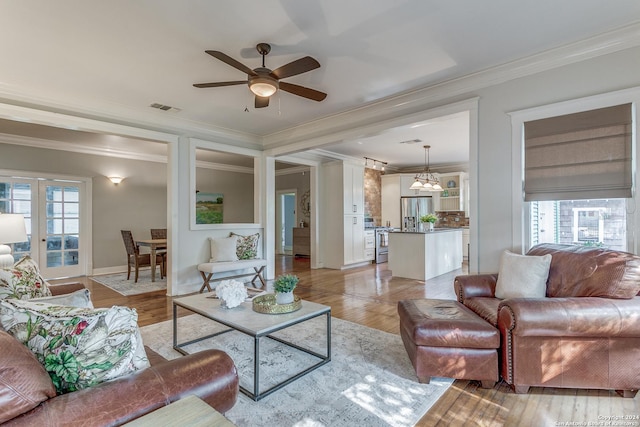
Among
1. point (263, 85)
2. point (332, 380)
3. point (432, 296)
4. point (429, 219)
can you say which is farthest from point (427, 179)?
point (332, 380)

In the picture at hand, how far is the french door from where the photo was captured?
18.6 feet

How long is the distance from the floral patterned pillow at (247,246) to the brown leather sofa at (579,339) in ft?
13.6

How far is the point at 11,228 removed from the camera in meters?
3.08

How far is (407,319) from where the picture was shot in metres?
2.42

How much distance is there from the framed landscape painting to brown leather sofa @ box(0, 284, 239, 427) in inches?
291

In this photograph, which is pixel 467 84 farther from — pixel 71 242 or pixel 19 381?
pixel 71 242

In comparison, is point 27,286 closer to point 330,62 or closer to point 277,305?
point 277,305

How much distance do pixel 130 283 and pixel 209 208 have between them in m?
Answer: 3.17

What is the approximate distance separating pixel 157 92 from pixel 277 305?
301 cm

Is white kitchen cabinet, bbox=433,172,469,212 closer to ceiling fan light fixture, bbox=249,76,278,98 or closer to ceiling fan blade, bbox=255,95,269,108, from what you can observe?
ceiling fan blade, bbox=255,95,269,108

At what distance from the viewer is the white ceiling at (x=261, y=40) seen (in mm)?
2283

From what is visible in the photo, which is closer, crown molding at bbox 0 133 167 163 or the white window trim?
the white window trim

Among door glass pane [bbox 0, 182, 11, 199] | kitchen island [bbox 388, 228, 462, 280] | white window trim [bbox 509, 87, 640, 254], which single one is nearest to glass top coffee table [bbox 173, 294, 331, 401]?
white window trim [bbox 509, 87, 640, 254]

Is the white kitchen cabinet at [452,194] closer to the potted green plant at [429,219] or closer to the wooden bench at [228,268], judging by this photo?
the potted green plant at [429,219]
